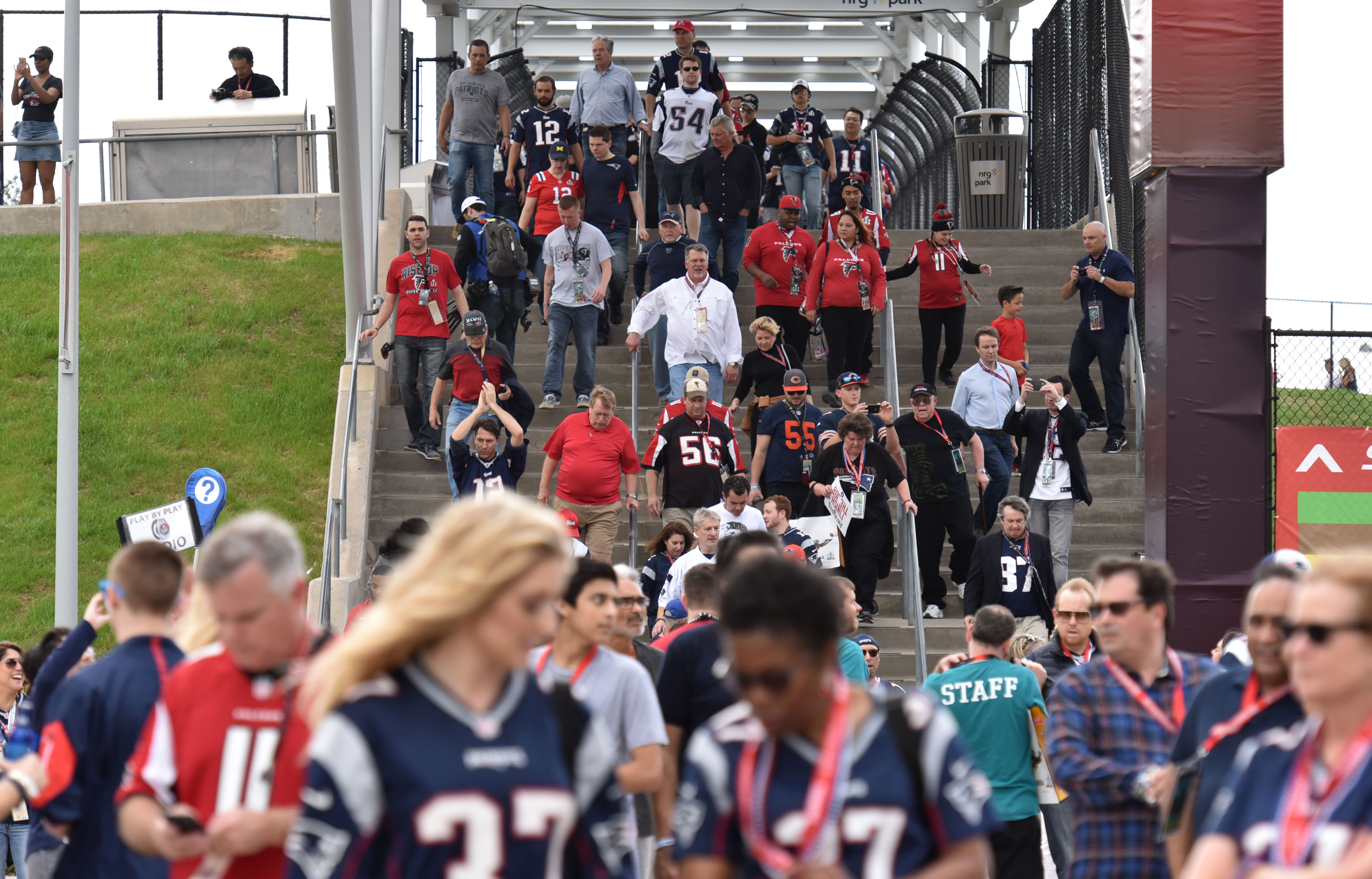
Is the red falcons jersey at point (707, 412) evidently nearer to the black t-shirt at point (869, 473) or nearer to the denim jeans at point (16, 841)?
the black t-shirt at point (869, 473)

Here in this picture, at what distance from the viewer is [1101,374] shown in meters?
15.7

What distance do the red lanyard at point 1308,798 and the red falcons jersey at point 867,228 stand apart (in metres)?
12.2

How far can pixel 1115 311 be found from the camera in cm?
1536

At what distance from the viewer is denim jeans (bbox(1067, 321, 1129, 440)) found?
15.2m

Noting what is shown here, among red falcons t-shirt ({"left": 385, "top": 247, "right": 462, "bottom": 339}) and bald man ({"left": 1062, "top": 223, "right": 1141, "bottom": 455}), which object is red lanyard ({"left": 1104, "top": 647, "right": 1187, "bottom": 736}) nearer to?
bald man ({"left": 1062, "top": 223, "right": 1141, "bottom": 455})

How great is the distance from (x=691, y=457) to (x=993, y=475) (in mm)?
2767

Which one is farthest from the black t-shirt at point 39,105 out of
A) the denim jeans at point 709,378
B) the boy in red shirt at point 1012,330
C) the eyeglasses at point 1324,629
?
the eyeglasses at point 1324,629

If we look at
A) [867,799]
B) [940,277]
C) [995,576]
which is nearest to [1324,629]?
[867,799]

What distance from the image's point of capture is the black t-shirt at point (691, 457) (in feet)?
42.6

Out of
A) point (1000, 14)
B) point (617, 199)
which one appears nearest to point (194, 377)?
point (617, 199)

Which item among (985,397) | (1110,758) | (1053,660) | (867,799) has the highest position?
(985,397)

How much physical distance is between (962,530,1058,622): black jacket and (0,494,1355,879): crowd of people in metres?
6.31

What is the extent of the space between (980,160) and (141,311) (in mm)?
11299

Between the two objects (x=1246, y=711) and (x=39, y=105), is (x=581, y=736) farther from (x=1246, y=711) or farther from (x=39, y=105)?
(x=39, y=105)
